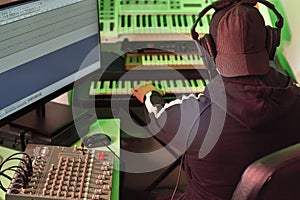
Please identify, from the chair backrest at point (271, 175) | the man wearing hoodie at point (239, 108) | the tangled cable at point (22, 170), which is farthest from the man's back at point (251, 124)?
the tangled cable at point (22, 170)

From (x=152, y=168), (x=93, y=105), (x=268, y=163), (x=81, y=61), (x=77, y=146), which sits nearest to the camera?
(x=268, y=163)

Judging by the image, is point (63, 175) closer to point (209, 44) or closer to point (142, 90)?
point (209, 44)

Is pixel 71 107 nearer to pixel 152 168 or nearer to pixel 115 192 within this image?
pixel 115 192

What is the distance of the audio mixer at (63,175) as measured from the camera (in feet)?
4.14

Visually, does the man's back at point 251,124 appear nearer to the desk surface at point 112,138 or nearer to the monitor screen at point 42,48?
the desk surface at point 112,138

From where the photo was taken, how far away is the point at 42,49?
1494mm

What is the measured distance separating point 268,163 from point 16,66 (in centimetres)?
82

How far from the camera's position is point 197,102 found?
1.42 meters

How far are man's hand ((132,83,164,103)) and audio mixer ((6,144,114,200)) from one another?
17.9 inches

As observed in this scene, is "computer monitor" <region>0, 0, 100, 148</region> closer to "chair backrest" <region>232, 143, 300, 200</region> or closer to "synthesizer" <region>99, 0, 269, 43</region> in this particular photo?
"synthesizer" <region>99, 0, 269, 43</region>

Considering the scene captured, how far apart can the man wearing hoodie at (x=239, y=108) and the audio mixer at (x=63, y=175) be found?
269 millimetres

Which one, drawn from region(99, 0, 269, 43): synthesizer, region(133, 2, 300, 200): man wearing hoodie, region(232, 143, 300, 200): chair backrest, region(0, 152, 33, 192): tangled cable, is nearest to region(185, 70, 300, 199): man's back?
region(133, 2, 300, 200): man wearing hoodie

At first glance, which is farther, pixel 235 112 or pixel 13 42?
pixel 13 42

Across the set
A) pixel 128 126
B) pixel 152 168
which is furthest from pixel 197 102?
pixel 152 168
